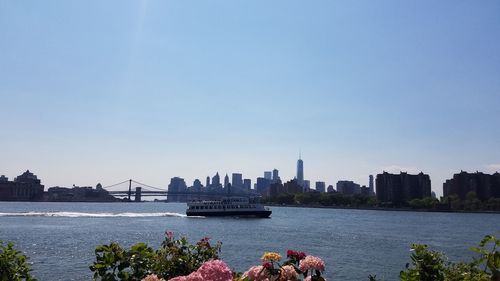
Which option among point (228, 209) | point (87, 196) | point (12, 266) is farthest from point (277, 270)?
point (87, 196)

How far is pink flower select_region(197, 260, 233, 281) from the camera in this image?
2.48 meters

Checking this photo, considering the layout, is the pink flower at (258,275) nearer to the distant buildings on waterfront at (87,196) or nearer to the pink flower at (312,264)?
the pink flower at (312,264)

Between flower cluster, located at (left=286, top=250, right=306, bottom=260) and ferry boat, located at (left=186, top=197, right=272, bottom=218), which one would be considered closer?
flower cluster, located at (left=286, top=250, right=306, bottom=260)

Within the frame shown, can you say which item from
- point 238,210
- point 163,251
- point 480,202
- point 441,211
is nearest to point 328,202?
point 441,211

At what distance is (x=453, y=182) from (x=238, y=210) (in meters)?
128

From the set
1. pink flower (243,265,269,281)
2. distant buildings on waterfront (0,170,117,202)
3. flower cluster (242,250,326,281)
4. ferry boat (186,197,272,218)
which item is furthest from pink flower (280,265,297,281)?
distant buildings on waterfront (0,170,117,202)

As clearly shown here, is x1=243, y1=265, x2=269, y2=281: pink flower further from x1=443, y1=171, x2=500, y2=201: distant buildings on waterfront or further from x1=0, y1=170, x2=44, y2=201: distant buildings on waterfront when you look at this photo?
x1=0, y1=170, x2=44, y2=201: distant buildings on waterfront

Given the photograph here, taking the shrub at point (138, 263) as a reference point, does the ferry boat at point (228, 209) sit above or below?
below

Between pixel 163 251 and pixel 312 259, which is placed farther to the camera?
pixel 163 251

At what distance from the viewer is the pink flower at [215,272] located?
8.15ft

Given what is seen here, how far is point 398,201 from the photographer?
166750 mm

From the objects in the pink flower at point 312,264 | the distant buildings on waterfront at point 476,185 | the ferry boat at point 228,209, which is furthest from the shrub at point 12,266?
the distant buildings on waterfront at point 476,185

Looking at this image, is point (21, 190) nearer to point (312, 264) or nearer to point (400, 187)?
point (400, 187)

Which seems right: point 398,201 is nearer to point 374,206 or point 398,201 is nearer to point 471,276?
point 374,206
